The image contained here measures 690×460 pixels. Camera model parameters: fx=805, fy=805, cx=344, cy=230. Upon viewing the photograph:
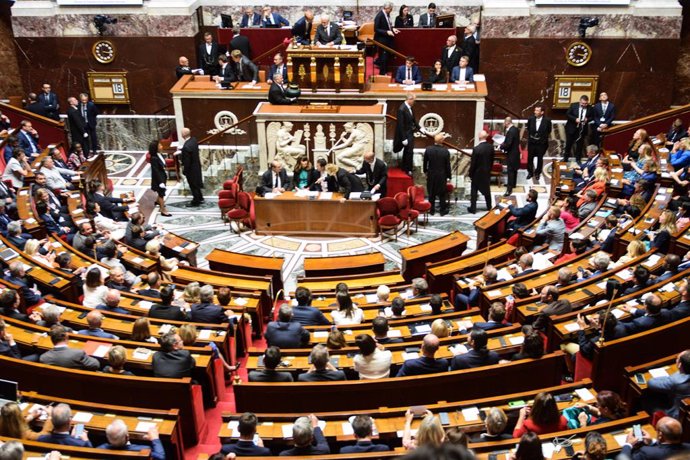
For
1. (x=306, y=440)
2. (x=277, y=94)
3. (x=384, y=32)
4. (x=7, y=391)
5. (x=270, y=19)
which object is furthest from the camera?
(x=270, y=19)

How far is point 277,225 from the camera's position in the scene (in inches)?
567

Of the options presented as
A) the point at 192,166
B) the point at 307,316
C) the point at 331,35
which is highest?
the point at 331,35

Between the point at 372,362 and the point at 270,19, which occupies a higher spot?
the point at 270,19

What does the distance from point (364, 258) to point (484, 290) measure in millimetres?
2839

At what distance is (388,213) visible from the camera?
555 inches

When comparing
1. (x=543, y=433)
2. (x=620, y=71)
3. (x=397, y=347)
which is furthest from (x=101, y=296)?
(x=620, y=71)

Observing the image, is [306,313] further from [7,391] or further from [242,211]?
[242,211]

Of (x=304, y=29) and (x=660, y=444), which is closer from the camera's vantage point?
(x=660, y=444)

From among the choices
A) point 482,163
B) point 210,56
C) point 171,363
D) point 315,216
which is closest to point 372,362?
point 171,363

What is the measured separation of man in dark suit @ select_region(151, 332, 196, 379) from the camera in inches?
307

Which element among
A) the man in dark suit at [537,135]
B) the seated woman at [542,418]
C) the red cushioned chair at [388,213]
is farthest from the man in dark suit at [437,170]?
the seated woman at [542,418]

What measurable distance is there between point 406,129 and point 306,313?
279 inches

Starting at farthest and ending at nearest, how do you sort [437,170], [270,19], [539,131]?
[270,19] → [539,131] → [437,170]

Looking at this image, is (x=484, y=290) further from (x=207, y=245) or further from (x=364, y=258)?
(x=207, y=245)
